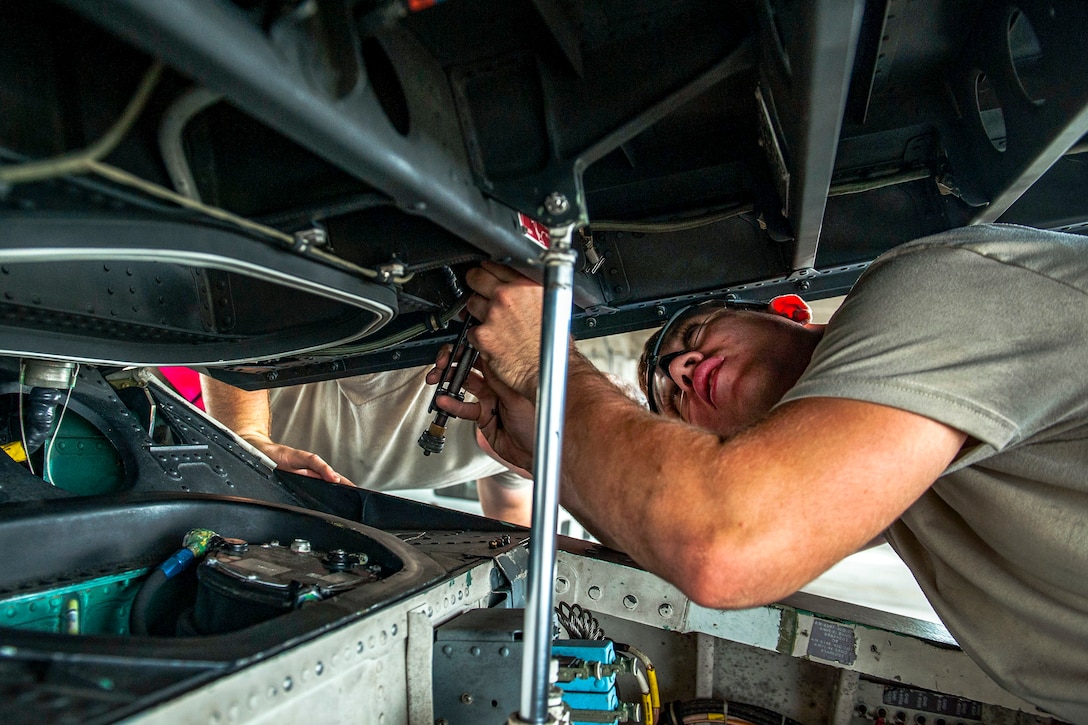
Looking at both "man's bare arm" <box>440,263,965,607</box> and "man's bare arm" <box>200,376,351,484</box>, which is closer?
"man's bare arm" <box>440,263,965,607</box>

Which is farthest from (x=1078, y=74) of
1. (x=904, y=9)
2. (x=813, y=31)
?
(x=813, y=31)

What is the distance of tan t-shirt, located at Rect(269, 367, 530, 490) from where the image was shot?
3.01 metres

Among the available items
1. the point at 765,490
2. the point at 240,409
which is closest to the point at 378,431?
the point at 240,409

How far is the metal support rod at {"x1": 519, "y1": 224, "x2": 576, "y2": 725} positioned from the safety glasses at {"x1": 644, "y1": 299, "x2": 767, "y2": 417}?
2.15 ft

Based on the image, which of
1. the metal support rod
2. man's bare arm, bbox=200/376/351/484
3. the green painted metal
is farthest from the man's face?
man's bare arm, bbox=200/376/351/484

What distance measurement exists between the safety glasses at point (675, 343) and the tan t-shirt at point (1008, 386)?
473 mm

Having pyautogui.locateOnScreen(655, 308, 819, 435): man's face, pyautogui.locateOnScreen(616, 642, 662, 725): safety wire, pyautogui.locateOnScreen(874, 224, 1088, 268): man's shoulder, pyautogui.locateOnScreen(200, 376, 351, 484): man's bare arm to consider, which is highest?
pyautogui.locateOnScreen(874, 224, 1088, 268): man's shoulder

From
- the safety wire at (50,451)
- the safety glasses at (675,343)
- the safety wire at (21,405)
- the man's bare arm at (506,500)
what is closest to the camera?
the safety wire at (21,405)

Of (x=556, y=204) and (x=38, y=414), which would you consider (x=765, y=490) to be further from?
(x=38, y=414)

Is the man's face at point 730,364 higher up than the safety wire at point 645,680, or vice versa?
the man's face at point 730,364

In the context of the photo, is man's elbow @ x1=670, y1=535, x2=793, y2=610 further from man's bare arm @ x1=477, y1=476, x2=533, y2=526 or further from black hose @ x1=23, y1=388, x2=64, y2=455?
man's bare arm @ x1=477, y1=476, x2=533, y2=526

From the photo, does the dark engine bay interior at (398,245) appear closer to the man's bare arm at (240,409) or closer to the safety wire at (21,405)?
the safety wire at (21,405)

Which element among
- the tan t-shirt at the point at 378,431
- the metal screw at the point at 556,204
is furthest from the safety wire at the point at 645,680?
the tan t-shirt at the point at 378,431

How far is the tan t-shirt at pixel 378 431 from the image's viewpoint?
3.01 metres
